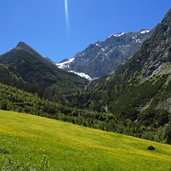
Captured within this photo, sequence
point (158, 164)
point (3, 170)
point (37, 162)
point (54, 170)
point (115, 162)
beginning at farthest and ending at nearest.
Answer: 1. point (158, 164)
2. point (115, 162)
3. point (37, 162)
4. point (54, 170)
5. point (3, 170)

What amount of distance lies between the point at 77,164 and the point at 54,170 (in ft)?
22.9

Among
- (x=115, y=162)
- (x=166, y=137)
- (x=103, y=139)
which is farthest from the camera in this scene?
(x=166, y=137)

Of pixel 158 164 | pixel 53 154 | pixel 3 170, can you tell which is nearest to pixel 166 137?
pixel 158 164

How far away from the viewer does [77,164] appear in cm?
3450

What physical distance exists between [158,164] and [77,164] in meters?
15.7

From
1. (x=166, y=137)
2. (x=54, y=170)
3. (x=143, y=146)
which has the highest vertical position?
(x=166, y=137)

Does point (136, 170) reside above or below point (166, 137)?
below

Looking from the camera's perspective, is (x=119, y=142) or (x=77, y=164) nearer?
(x=77, y=164)

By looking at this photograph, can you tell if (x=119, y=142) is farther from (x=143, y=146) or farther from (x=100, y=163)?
(x=100, y=163)

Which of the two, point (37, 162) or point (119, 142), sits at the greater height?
point (119, 142)

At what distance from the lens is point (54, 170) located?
27.8m

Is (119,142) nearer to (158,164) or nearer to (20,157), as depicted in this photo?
(158,164)

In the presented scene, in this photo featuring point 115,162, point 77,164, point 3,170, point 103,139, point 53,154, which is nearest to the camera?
point 3,170

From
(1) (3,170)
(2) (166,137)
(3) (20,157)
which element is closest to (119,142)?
(3) (20,157)
